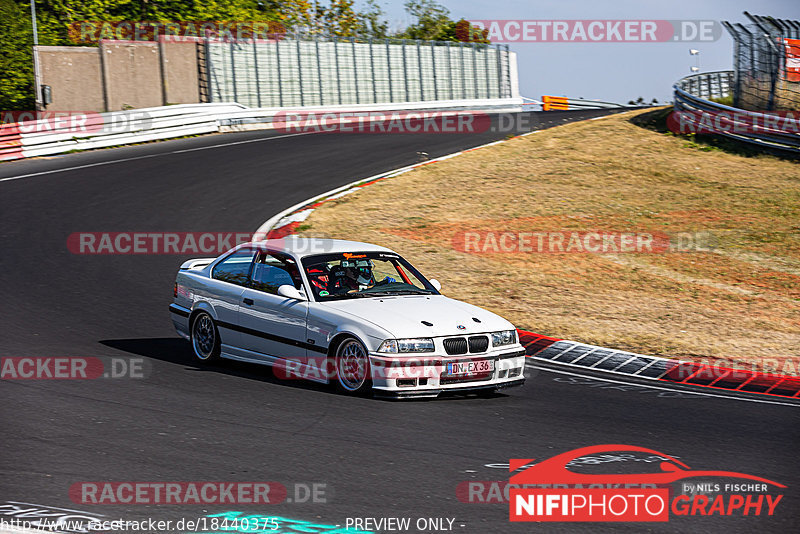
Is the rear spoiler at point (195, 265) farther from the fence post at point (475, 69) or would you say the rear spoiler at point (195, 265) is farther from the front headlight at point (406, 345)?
the fence post at point (475, 69)

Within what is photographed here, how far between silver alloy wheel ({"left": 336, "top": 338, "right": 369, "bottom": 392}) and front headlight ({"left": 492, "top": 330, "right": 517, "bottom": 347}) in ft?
4.14

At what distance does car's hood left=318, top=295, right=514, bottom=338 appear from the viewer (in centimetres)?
838

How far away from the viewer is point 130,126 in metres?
27.3

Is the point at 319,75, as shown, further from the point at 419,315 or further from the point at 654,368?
the point at 419,315

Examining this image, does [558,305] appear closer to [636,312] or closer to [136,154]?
[636,312]

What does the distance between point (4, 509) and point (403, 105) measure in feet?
111

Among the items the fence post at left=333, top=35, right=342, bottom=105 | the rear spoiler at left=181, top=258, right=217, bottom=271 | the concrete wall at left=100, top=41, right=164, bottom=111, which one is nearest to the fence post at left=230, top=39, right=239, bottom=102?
the concrete wall at left=100, top=41, right=164, bottom=111

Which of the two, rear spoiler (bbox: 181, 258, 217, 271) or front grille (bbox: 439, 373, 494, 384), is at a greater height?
rear spoiler (bbox: 181, 258, 217, 271)

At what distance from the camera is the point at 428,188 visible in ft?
70.1

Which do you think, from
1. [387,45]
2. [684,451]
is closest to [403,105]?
[387,45]

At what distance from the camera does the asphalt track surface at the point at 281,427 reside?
572cm

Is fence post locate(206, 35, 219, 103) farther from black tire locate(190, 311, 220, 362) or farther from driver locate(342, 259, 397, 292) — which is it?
driver locate(342, 259, 397, 292)

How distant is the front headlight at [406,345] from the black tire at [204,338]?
2411mm

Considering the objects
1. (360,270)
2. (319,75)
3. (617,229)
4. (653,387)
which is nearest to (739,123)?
(617,229)
